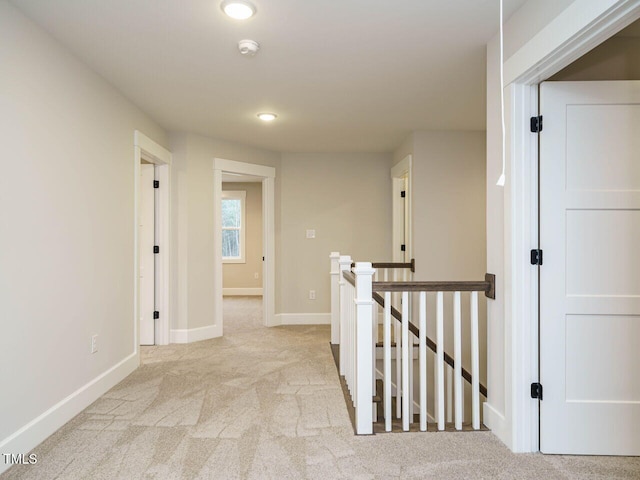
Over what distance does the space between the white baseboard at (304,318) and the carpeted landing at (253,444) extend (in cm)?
222

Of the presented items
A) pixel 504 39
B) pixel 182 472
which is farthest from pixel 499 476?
pixel 504 39

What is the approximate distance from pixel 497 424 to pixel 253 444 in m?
1.34

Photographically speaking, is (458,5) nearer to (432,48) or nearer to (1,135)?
(432,48)

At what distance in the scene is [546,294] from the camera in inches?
85.6

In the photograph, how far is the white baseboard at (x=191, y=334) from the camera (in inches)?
177

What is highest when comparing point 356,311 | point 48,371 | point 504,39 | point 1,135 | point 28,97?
point 504,39

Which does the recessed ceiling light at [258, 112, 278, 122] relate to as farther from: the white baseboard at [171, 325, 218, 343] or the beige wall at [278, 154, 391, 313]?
the white baseboard at [171, 325, 218, 343]

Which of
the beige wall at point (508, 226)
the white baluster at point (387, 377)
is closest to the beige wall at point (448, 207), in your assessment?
the beige wall at point (508, 226)

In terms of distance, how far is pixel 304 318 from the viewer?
223 inches

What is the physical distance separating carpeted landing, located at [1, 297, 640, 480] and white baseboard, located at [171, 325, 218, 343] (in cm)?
109

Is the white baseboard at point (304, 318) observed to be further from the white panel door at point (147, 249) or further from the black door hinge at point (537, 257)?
the black door hinge at point (537, 257)

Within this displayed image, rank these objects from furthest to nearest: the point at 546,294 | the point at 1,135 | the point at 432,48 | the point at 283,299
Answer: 1. the point at 283,299
2. the point at 432,48
3. the point at 546,294
4. the point at 1,135

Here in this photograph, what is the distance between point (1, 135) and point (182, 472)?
5.95 feet

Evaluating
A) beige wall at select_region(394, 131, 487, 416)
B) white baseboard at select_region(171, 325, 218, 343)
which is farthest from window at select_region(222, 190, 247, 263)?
beige wall at select_region(394, 131, 487, 416)
